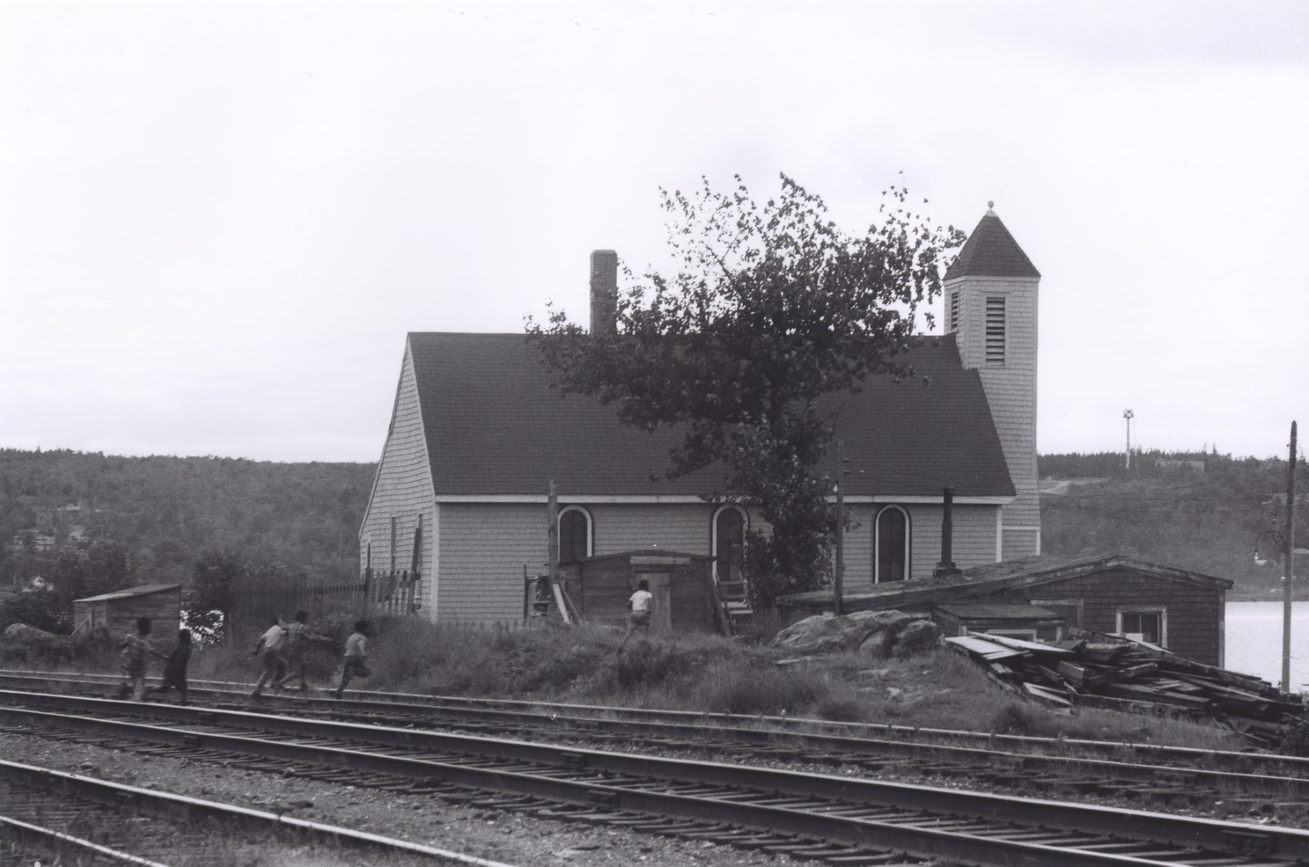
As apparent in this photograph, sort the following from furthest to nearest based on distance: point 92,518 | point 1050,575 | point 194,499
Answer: point 194,499 → point 92,518 → point 1050,575

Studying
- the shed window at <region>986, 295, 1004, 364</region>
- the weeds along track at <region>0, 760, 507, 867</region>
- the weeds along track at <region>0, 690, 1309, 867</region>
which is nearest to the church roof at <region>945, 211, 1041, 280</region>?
the shed window at <region>986, 295, 1004, 364</region>

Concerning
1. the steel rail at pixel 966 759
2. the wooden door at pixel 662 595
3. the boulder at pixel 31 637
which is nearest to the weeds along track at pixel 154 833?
the steel rail at pixel 966 759

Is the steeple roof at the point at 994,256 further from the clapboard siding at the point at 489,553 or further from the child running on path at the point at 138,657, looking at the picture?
the child running on path at the point at 138,657

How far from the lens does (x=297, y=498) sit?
101 metres

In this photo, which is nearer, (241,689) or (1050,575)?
(241,689)

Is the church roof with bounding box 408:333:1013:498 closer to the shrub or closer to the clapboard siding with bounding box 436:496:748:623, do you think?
the clapboard siding with bounding box 436:496:748:623

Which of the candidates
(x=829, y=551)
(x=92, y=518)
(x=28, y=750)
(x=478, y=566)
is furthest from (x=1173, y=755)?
(x=92, y=518)

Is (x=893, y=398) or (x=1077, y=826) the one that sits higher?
(x=893, y=398)

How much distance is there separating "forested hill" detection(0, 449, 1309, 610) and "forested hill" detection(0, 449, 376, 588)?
0.14m

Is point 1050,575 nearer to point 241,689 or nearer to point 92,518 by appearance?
point 241,689

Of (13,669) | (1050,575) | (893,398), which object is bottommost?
(13,669)

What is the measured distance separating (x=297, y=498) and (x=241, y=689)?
75725 mm

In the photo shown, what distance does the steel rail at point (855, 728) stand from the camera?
598 inches

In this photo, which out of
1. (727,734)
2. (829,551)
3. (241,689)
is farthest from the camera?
(829,551)
